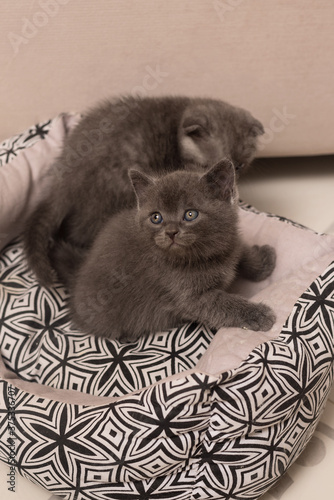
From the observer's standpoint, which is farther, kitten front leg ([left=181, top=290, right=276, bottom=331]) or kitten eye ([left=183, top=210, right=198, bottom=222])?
kitten front leg ([left=181, top=290, right=276, bottom=331])

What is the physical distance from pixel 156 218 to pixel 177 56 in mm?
897

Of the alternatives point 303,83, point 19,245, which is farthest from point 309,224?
point 19,245

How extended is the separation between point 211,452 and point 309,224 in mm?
1186

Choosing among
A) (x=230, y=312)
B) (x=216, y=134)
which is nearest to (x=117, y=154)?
(x=216, y=134)

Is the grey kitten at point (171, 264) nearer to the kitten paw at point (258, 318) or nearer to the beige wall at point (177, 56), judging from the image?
the kitten paw at point (258, 318)

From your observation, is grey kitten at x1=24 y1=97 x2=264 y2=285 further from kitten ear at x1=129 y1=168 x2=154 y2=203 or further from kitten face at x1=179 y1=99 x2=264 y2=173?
kitten ear at x1=129 y1=168 x2=154 y2=203

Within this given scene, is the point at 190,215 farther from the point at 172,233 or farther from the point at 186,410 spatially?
the point at 186,410

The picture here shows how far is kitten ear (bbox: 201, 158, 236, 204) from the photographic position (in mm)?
1278

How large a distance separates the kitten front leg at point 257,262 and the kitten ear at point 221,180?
34cm

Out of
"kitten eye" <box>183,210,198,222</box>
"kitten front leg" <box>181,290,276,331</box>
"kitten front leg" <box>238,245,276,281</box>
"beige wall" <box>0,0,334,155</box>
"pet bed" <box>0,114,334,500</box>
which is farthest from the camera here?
"beige wall" <box>0,0,334,155</box>

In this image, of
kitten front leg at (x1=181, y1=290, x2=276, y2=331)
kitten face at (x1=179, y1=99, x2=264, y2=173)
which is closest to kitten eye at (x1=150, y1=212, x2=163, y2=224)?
kitten front leg at (x1=181, y1=290, x2=276, y2=331)

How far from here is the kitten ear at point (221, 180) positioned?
1.28m

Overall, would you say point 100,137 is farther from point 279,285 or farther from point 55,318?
point 279,285

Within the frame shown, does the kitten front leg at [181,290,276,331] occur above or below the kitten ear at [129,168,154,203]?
below
